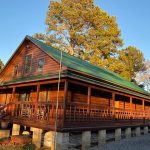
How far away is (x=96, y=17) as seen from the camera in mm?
45469

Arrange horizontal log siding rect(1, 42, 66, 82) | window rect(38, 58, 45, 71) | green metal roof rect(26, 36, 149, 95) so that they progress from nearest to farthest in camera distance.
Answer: green metal roof rect(26, 36, 149, 95) → horizontal log siding rect(1, 42, 66, 82) → window rect(38, 58, 45, 71)

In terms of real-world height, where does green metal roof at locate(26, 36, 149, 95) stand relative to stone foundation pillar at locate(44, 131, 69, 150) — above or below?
above

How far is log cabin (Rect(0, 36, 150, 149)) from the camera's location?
14023mm

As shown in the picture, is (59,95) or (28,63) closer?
(59,95)

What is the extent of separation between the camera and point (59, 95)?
1766 centimetres

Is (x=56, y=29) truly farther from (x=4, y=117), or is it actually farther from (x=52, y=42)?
(x=4, y=117)

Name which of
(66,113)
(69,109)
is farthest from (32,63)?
(66,113)

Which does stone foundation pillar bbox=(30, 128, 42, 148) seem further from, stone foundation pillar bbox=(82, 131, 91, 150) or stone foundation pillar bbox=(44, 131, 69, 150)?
stone foundation pillar bbox=(82, 131, 91, 150)

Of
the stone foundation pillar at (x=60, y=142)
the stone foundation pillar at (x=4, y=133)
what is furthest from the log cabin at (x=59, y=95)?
the stone foundation pillar at (x=4, y=133)

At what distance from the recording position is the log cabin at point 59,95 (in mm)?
14023

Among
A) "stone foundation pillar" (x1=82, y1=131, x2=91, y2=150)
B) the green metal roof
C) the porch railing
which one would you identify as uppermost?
the green metal roof

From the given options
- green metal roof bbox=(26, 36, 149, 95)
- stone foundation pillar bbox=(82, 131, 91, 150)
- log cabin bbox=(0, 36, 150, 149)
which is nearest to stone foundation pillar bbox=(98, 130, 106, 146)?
log cabin bbox=(0, 36, 150, 149)

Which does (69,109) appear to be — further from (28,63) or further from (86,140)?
(28,63)

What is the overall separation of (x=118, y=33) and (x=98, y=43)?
243 inches
